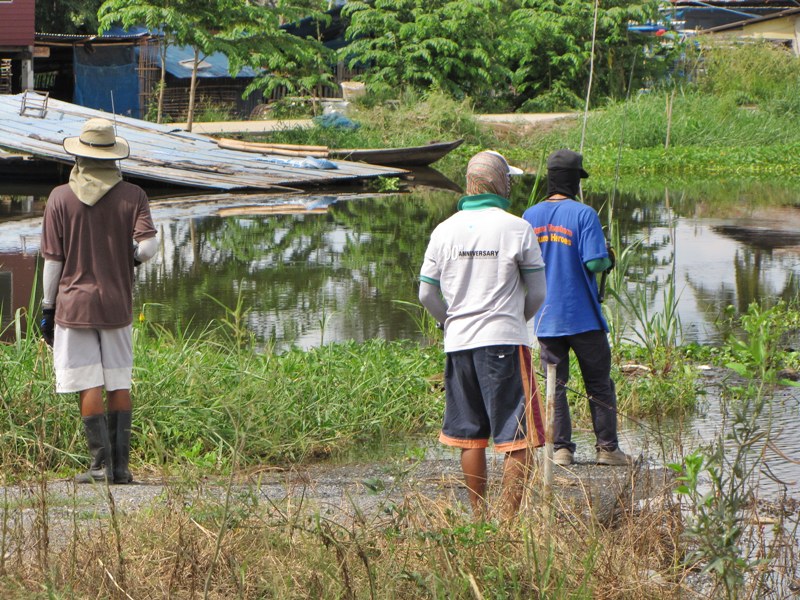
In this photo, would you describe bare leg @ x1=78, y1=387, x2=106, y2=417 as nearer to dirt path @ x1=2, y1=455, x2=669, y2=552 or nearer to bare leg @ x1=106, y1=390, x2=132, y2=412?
bare leg @ x1=106, y1=390, x2=132, y2=412

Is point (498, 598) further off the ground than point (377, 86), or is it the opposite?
point (377, 86)

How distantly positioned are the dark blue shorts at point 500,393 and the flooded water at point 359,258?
1.82 metres

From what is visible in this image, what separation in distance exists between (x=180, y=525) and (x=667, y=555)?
1.82 meters

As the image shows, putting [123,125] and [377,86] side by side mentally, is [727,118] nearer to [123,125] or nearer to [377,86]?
[377,86]

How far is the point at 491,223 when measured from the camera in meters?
4.36

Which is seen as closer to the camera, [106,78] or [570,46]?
[106,78]

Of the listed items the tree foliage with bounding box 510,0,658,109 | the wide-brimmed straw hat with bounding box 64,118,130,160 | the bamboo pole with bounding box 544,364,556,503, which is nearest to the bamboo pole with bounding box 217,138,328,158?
the tree foliage with bounding box 510,0,658,109

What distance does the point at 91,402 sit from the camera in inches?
200

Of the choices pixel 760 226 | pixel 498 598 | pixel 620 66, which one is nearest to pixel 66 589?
pixel 498 598

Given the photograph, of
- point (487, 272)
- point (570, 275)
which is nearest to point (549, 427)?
point (487, 272)

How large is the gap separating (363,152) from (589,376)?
19.9 metres

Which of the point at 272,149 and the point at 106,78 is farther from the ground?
the point at 106,78

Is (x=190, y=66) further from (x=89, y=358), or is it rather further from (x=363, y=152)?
(x=89, y=358)

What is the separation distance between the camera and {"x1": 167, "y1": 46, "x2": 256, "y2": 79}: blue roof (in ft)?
116
